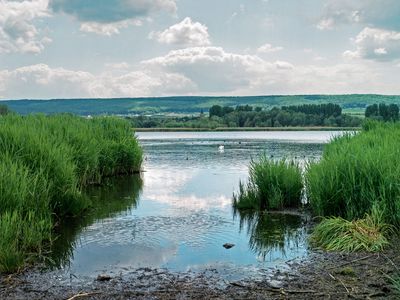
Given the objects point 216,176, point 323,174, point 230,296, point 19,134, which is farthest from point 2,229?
point 216,176

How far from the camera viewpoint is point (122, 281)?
7559 millimetres

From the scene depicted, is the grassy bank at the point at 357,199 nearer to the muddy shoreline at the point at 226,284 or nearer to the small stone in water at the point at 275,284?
the muddy shoreline at the point at 226,284

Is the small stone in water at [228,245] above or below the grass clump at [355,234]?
below

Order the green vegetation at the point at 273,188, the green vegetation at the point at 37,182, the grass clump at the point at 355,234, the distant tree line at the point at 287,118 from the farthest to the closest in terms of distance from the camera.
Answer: the distant tree line at the point at 287,118, the green vegetation at the point at 273,188, the grass clump at the point at 355,234, the green vegetation at the point at 37,182

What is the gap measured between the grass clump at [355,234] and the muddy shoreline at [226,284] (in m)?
0.55

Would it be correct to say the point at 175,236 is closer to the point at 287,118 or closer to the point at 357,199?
the point at 357,199

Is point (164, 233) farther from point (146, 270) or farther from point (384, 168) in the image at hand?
point (384, 168)

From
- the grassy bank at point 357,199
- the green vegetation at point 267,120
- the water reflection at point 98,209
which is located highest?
the grassy bank at point 357,199

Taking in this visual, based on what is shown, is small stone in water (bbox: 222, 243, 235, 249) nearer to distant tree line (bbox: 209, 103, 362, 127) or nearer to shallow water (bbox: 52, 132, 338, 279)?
shallow water (bbox: 52, 132, 338, 279)

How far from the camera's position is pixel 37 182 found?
35.7 feet

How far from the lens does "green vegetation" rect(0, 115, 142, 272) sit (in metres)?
8.47

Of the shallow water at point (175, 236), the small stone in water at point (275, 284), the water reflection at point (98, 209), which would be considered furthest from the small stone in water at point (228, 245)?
the water reflection at point (98, 209)

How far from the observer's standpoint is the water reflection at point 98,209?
9461mm

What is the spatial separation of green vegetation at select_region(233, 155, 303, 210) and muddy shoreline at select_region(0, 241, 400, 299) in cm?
505
